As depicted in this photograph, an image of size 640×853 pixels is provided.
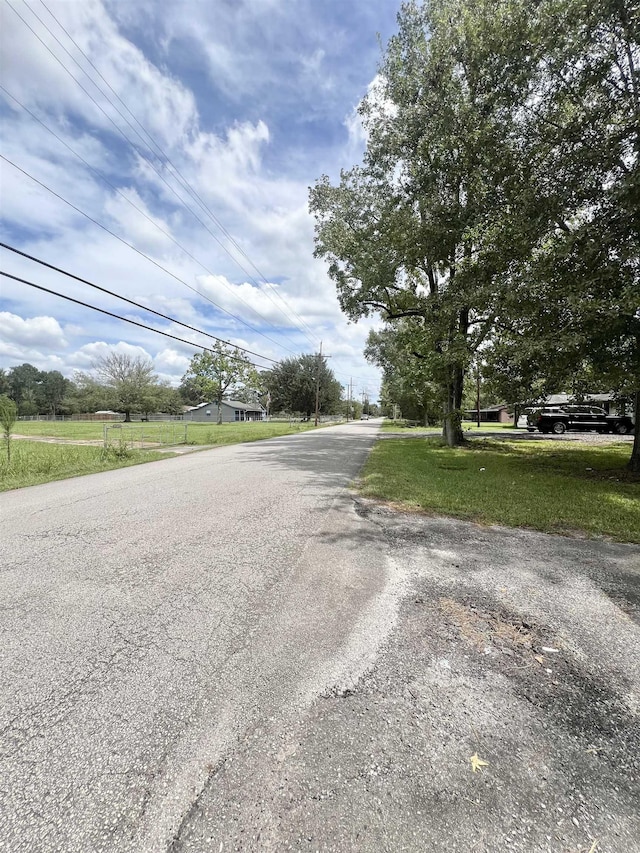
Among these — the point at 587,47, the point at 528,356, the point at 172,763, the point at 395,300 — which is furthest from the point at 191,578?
the point at 395,300

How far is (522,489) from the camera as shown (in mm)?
7285

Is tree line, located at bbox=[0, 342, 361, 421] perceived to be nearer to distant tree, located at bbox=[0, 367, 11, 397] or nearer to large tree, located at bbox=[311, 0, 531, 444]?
distant tree, located at bbox=[0, 367, 11, 397]

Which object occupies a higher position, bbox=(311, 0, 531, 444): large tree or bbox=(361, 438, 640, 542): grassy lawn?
bbox=(311, 0, 531, 444): large tree

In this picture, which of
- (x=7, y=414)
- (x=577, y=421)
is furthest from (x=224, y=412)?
(x=7, y=414)

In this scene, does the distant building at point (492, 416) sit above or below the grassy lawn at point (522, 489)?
above

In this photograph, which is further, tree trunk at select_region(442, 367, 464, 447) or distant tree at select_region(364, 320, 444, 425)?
tree trunk at select_region(442, 367, 464, 447)

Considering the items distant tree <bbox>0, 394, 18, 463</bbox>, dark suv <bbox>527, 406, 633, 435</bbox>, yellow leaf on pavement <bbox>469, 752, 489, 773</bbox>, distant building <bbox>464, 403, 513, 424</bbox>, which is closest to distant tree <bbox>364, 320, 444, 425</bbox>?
dark suv <bbox>527, 406, 633, 435</bbox>

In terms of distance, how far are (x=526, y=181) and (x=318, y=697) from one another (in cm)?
1021

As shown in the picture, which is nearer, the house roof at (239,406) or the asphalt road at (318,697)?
the asphalt road at (318,697)

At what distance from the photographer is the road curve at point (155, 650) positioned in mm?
1460

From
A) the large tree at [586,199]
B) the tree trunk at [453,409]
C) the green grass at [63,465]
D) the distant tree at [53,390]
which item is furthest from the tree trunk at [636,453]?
the distant tree at [53,390]

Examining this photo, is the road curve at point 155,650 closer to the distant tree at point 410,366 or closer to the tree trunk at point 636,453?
the tree trunk at point 636,453

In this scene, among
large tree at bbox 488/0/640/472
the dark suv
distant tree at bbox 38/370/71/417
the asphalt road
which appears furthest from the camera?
distant tree at bbox 38/370/71/417

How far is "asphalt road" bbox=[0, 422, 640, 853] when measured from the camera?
1.37 meters
